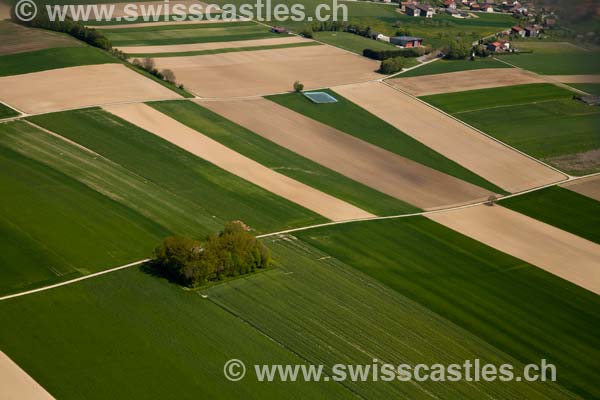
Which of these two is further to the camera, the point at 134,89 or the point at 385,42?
the point at 385,42

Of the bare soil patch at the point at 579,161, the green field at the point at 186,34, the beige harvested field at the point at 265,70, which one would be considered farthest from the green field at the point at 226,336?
the green field at the point at 186,34

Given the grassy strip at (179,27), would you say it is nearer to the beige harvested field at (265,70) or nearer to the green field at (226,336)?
the beige harvested field at (265,70)

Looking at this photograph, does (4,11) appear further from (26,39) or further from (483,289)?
(483,289)

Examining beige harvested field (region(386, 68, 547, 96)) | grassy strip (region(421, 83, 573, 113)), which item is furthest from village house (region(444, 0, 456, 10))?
grassy strip (region(421, 83, 573, 113))

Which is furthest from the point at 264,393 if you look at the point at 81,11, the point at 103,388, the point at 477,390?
the point at 81,11

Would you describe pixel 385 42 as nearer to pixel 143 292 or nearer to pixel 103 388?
pixel 143 292

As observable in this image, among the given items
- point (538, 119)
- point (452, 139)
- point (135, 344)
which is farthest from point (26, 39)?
point (135, 344)
